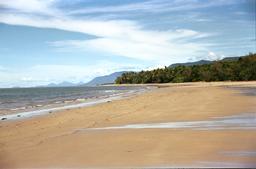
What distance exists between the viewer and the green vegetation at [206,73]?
348 ft

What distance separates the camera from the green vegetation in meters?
106

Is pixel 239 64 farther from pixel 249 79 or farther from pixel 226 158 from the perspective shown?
pixel 226 158

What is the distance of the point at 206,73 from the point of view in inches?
5044

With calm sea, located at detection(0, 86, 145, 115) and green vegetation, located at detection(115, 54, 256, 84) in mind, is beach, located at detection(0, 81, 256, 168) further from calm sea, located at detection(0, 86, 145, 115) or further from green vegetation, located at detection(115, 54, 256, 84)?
green vegetation, located at detection(115, 54, 256, 84)

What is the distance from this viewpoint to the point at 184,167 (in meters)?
6.55

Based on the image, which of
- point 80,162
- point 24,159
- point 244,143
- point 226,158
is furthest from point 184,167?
point 24,159

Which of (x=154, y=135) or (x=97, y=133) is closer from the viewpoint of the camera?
(x=154, y=135)

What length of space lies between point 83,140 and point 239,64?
4126 inches

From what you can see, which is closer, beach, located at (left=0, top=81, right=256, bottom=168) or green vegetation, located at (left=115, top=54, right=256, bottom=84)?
beach, located at (left=0, top=81, right=256, bottom=168)

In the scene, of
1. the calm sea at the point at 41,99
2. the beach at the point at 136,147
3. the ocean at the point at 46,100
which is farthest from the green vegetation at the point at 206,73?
Answer: the beach at the point at 136,147

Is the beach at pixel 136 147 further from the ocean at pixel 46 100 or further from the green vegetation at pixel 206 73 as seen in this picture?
the green vegetation at pixel 206 73

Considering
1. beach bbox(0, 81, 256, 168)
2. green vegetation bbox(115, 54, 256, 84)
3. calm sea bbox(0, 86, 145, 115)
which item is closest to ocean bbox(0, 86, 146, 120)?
calm sea bbox(0, 86, 145, 115)

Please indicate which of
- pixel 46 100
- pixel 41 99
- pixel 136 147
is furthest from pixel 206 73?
pixel 136 147

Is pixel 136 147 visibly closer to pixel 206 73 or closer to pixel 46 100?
pixel 46 100
